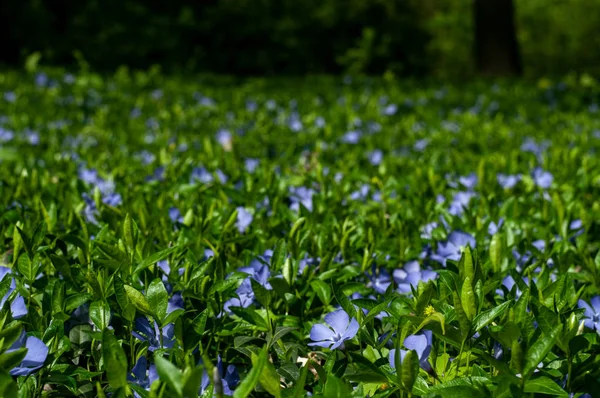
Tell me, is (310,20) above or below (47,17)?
below

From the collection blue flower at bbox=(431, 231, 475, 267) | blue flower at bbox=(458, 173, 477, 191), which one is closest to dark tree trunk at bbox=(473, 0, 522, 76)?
blue flower at bbox=(458, 173, 477, 191)

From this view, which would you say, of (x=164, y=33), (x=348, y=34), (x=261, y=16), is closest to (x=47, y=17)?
(x=164, y=33)

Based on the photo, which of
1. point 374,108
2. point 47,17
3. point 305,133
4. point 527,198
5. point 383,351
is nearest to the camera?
point 383,351

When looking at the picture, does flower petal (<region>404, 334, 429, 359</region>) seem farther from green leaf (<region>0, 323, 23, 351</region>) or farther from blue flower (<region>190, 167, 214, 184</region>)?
blue flower (<region>190, 167, 214, 184</region>)

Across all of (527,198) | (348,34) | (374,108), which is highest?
(527,198)

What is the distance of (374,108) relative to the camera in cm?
533

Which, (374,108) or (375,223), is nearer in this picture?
(375,223)

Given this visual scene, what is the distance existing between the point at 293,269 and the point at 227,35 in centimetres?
1143

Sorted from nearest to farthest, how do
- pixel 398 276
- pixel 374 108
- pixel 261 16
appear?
1. pixel 398 276
2. pixel 374 108
3. pixel 261 16

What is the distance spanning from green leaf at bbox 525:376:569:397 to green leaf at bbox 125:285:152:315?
743 mm

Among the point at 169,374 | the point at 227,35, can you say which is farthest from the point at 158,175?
the point at 227,35

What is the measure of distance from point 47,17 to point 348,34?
592 cm

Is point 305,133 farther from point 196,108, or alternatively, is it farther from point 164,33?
point 164,33

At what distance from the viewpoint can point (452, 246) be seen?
6.56ft
